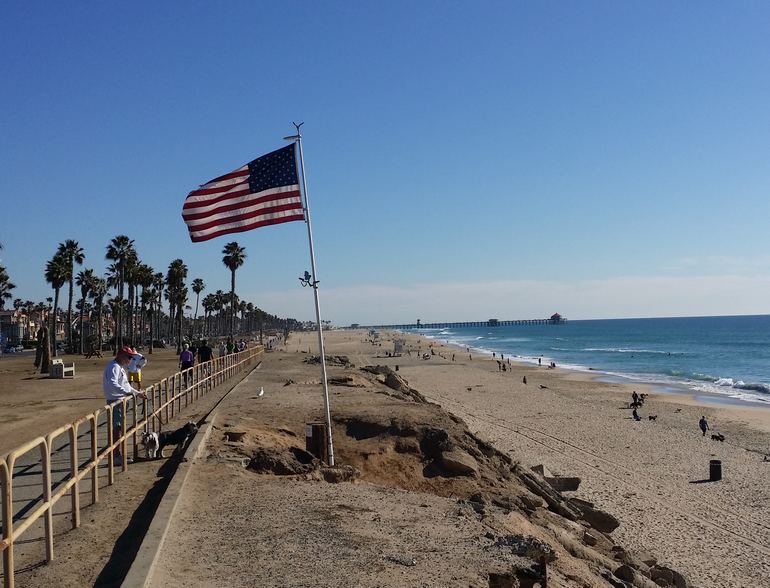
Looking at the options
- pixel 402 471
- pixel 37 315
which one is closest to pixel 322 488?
pixel 402 471

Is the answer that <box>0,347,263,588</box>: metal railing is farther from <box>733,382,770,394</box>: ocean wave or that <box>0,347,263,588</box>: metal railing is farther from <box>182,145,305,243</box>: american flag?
<box>733,382,770,394</box>: ocean wave

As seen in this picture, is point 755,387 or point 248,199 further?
point 755,387

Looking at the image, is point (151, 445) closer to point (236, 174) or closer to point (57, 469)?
point (57, 469)

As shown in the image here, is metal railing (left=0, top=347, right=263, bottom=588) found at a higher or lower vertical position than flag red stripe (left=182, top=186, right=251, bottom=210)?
lower

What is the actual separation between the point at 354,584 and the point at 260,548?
1.21 metres

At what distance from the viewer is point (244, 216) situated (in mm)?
12234

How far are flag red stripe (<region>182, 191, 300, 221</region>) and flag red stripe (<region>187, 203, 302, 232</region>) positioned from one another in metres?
0.13

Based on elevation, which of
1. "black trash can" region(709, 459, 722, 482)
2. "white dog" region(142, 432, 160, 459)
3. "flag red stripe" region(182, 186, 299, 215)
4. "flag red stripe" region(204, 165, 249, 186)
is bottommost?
"black trash can" region(709, 459, 722, 482)

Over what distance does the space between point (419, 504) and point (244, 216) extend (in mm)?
6123

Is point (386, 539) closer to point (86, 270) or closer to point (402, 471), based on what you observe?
point (402, 471)

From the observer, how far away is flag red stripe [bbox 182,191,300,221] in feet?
39.5

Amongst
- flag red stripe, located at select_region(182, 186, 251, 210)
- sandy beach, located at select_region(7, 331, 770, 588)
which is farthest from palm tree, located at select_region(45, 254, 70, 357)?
flag red stripe, located at select_region(182, 186, 251, 210)

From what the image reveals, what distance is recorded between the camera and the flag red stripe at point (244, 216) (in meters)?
12.0

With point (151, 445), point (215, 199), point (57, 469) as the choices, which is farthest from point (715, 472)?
point (57, 469)
